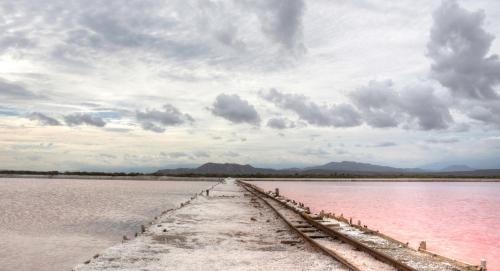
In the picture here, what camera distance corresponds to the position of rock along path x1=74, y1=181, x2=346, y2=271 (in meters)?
13.3

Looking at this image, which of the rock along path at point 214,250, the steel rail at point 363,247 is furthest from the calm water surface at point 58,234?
the steel rail at point 363,247

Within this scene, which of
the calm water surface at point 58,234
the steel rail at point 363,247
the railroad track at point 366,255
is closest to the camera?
the steel rail at point 363,247

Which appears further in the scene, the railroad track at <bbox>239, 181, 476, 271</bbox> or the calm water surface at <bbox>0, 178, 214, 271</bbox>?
the calm water surface at <bbox>0, 178, 214, 271</bbox>

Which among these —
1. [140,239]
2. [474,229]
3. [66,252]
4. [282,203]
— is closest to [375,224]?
[474,229]

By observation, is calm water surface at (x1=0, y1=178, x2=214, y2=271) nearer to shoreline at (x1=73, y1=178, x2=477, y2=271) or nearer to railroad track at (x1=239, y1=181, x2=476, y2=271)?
shoreline at (x1=73, y1=178, x2=477, y2=271)

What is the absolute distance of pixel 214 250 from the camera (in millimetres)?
15727

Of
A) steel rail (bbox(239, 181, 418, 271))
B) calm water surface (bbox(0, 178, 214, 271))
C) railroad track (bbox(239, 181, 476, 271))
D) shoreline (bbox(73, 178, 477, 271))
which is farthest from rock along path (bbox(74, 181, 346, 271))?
calm water surface (bbox(0, 178, 214, 271))

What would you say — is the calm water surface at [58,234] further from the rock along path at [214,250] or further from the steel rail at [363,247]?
the steel rail at [363,247]

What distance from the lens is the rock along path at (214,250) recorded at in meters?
13.3

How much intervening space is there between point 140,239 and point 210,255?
445 cm

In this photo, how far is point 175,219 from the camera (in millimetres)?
25859

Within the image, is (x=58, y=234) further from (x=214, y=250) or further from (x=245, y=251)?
(x=245, y=251)

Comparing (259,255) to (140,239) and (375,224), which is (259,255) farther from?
(375,224)

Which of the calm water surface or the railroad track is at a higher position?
the railroad track
